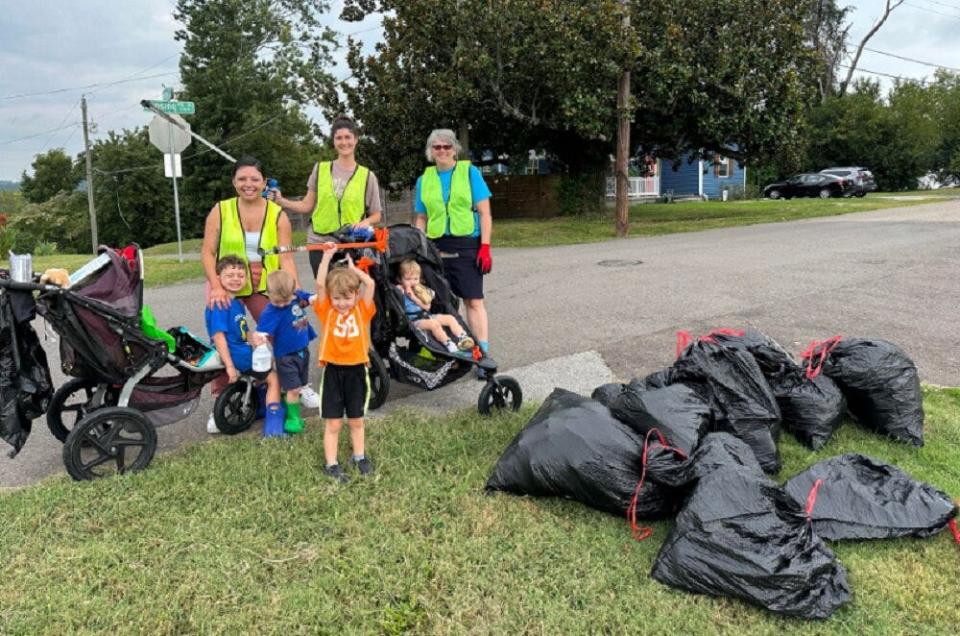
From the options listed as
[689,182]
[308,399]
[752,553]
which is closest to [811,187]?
[689,182]

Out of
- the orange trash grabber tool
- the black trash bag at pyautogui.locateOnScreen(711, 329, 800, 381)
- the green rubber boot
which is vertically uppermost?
the orange trash grabber tool

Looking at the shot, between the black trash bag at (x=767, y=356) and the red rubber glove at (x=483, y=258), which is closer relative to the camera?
the black trash bag at (x=767, y=356)

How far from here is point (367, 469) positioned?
374cm

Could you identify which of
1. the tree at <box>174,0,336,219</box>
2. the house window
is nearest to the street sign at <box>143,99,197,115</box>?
the tree at <box>174,0,336,219</box>

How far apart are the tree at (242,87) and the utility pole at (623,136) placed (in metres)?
19.9

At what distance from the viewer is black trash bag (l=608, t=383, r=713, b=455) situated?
10.9ft

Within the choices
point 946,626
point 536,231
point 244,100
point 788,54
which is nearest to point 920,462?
point 946,626

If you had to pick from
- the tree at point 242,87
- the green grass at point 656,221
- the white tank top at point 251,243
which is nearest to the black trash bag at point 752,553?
the white tank top at point 251,243

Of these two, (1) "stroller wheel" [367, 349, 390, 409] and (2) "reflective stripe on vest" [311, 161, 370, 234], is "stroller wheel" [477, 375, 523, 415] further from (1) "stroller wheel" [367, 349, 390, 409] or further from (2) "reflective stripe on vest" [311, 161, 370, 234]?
(2) "reflective stripe on vest" [311, 161, 370, 234]

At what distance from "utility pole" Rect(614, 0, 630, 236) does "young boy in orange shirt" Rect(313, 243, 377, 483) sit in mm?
13298

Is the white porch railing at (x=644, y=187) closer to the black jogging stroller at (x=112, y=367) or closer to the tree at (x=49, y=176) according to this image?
the black jogging stroller at (x=112, y=367)

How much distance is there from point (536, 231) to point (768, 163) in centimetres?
684

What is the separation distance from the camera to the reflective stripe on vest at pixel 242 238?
4.40 meters

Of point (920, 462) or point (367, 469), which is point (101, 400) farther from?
point (920, 462)
